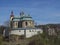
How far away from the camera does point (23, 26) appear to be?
2036 inches

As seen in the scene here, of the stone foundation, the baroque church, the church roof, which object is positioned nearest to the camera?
the stone foundation

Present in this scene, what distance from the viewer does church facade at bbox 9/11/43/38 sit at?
4738cm

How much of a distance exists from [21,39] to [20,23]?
8034 mm

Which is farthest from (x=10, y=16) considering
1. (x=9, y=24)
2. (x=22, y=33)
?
(x=22, y=33)

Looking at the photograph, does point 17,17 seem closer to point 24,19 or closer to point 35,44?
point 24,19

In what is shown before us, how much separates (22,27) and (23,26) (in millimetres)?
367

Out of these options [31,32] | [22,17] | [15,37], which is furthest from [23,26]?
[15,37]

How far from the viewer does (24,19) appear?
2039 inches

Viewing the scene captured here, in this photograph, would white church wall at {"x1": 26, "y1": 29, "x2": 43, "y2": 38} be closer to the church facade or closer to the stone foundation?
the church facade

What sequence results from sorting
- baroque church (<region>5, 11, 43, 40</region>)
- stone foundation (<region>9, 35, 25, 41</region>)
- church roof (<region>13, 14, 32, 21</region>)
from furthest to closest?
church roof (<region>13, 14, 32, 21</region>)
baroque church (<region>5, 11, 43, 40</region>)
stone foundation (<region>9, 35, 25, 41</region>)

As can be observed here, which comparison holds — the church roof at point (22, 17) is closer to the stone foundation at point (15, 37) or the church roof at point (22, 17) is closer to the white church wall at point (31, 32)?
the white church wall at point (31, 32)

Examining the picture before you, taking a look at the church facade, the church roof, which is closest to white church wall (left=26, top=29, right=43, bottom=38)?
the church facade

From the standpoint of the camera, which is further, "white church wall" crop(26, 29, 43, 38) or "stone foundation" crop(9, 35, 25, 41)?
"white church wall" crop(26, 29, 43, 38)

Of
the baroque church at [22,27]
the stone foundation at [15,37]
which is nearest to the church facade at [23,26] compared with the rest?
the baroque church at [22,27]
